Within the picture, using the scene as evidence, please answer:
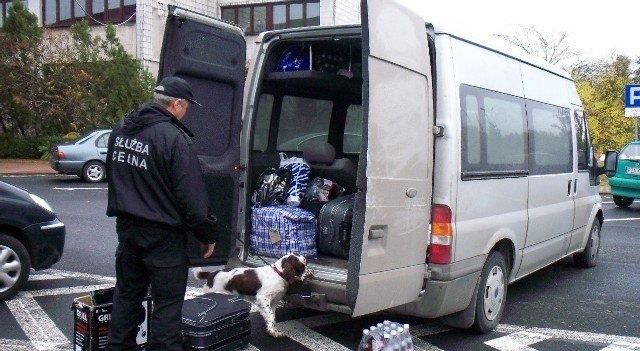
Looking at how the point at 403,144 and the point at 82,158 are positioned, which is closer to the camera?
the point at 403,144

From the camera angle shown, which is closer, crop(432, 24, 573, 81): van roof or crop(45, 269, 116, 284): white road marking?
crop(432, 24, 573, 81): van roof

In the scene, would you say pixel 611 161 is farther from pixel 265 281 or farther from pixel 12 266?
pixel 12 266

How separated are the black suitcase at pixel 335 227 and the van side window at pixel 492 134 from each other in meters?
1.02

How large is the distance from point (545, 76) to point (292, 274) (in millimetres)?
3524

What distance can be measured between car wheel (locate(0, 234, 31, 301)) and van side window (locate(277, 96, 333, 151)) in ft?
8.66

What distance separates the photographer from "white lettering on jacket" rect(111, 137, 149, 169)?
397 centimetres

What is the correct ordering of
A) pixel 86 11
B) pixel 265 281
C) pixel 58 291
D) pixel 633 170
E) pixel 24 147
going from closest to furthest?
1. pixel 265 281
2. pixel 58 291
3. pixel 633 170
4. pixel 24 147
5. pixel 86 11

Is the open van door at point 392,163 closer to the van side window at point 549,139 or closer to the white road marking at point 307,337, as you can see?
the white road marking at point 307,337


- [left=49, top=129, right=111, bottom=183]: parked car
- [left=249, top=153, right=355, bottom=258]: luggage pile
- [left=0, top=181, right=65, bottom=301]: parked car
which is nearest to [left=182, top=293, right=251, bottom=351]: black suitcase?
[left=249, top=153, right=355, bottom=258]: luggage pile

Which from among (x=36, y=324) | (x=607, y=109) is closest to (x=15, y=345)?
(x=36, y=324)

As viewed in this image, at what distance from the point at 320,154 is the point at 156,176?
2.18 metres

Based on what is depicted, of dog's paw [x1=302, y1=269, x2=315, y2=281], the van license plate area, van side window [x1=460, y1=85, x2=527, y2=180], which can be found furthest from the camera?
the van license plate area

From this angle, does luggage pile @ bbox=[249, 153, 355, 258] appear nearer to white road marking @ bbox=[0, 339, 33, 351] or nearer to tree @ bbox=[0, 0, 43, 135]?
white road marking @ bbox=[0, 339, 33, 351]

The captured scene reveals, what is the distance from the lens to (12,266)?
618cm
